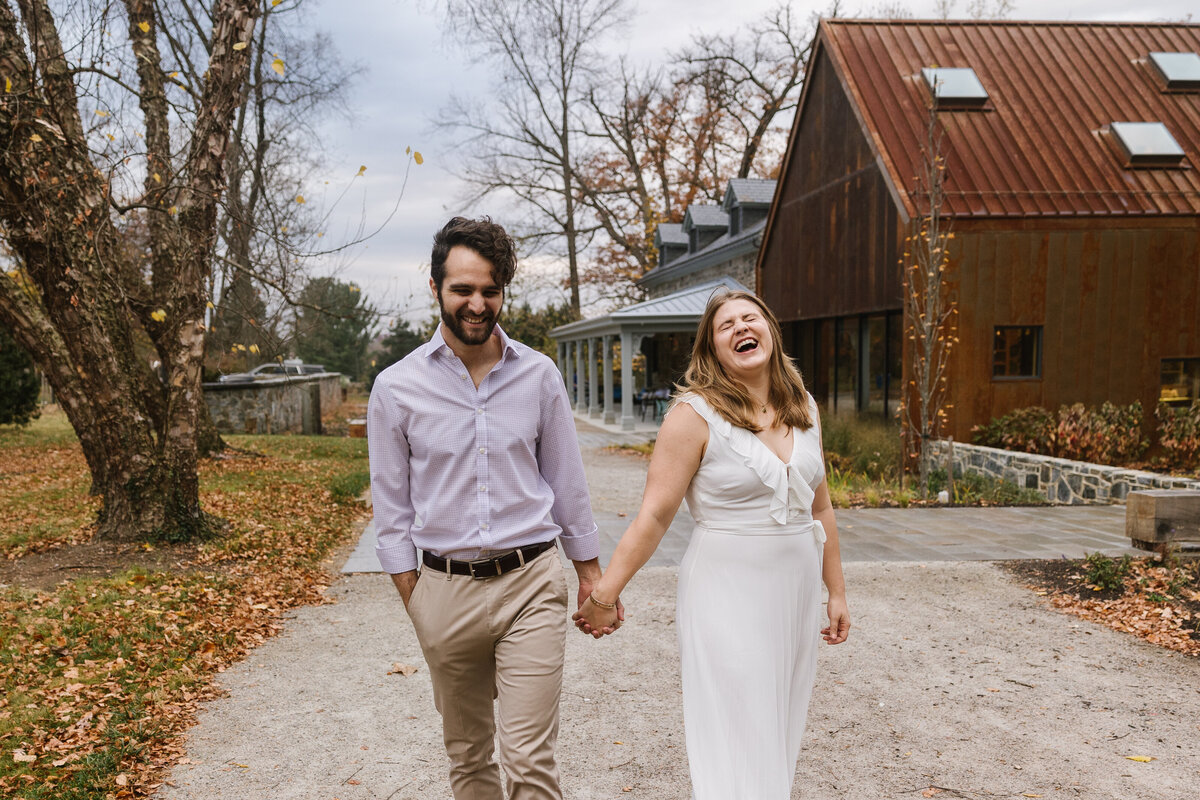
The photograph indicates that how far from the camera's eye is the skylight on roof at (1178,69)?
1530 centimetres

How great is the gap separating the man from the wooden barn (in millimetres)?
10603

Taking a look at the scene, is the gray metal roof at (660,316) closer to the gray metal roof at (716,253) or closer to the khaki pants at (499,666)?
the gray metal roof at (716,253)

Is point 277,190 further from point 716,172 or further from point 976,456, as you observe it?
point 716,172

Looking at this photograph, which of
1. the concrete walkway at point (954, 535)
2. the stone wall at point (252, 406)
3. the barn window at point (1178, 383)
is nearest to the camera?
the concrete walkway at point (954, 535)

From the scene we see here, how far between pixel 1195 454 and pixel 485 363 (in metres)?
11.6

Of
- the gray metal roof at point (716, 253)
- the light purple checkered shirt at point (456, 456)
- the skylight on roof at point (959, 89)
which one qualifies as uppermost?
the skylight on roof at point (959, 89)

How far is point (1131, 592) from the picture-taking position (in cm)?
648

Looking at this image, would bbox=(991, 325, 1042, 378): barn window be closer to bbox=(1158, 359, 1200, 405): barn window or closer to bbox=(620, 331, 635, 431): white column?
bbox=(1158, 359, 1200, 405): barn window

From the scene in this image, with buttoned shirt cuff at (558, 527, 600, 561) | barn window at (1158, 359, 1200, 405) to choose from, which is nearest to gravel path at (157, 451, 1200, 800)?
buttoned shirt cuff at (558, 527, 600, 561)

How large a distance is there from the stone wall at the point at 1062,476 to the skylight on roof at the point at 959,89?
5.72m

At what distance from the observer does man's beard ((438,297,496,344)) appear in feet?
9.15

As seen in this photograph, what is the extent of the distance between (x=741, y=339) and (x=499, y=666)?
1.24 metres

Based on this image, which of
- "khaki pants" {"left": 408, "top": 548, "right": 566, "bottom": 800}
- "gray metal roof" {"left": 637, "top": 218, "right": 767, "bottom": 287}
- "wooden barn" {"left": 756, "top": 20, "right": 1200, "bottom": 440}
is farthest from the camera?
"gray metal roof" {"left": 637, "top": 218, "right": 767, "bottom": 287}

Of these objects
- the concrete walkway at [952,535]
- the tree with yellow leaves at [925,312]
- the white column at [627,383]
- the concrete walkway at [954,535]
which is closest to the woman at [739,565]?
the concrete walkway at [952,535]
